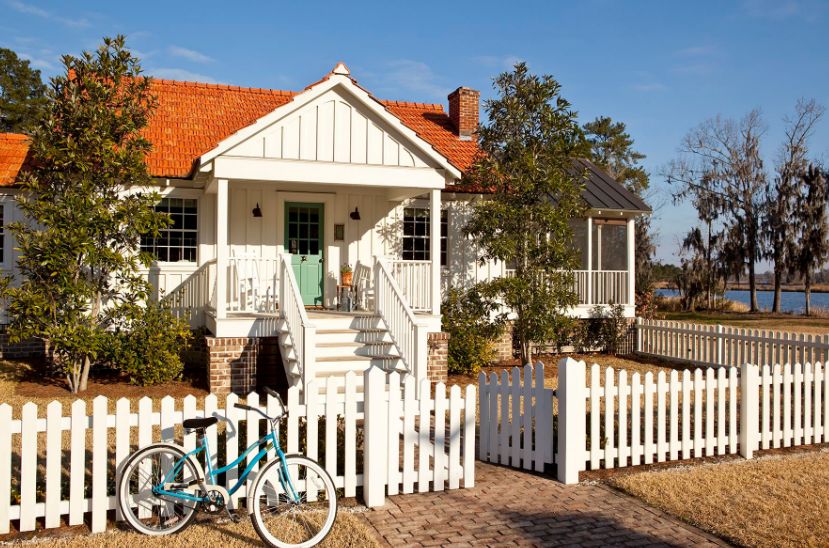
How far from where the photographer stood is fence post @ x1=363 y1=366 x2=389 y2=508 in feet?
20.7

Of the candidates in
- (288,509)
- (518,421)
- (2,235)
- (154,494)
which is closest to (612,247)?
(2,235)

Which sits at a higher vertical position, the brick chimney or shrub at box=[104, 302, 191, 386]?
the brick chimney

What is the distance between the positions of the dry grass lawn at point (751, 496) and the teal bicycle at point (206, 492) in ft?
10.0

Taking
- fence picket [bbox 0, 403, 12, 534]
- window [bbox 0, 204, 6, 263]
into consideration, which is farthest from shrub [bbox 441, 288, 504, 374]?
fence picket [bbox 0, 403, 12, 534]

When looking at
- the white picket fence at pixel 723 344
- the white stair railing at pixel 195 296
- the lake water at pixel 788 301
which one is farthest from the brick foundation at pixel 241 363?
the lake water at pixel 788 301

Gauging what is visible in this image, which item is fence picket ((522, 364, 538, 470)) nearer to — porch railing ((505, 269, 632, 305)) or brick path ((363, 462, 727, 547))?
brick path ((363, 462, 727, 547))

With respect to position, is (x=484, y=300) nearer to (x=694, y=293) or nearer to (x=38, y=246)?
(x=38, y=246)

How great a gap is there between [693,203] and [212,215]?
35.3 metres

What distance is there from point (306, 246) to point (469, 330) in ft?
13.0

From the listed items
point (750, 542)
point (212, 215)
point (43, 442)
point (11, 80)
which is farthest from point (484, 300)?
point (11, 80)

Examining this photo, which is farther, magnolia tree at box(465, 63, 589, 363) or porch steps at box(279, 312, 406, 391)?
magnolia tree at box(465, 63, 589, 363)

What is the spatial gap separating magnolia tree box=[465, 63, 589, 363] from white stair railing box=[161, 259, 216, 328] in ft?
17.3

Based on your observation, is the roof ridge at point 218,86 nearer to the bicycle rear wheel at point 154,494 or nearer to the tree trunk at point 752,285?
the bicycle rear wheel at point 154,494

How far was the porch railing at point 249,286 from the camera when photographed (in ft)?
40.8
